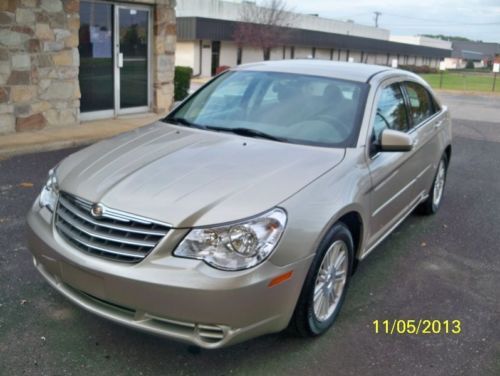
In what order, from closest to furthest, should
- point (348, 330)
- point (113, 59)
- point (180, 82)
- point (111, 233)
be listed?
1. point (111, 233)
2. point (348, 330)
3. point (113, 59)
4. point (180, 82)

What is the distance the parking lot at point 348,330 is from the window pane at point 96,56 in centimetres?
502

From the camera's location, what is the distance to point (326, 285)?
3.41 m

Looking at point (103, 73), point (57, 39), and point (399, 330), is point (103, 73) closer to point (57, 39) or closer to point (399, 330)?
point (57, 39)

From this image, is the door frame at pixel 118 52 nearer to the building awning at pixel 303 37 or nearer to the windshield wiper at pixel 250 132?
the windshield wiper at pixel 250 132

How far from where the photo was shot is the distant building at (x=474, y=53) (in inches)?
4365

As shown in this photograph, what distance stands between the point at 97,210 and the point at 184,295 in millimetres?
698

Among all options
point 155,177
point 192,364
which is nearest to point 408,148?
point 155,177

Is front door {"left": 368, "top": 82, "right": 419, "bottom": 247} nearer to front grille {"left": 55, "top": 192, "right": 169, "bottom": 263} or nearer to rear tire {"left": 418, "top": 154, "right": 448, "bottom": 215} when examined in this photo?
rear tire {"left": 418, "top": 154, "right": 448, "bottom": 215}

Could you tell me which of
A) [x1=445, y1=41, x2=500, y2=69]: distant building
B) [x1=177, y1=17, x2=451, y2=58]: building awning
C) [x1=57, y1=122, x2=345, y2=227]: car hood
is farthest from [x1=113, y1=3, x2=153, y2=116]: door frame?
[x1=445, y1=41, x2=500, y2=69]: distant building

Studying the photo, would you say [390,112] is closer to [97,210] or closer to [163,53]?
[97,210]

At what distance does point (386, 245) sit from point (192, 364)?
2.61 m

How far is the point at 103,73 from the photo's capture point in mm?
10422

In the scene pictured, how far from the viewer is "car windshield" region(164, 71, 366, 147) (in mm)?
3945

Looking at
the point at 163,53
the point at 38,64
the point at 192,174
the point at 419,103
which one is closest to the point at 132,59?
the point at 163,53
